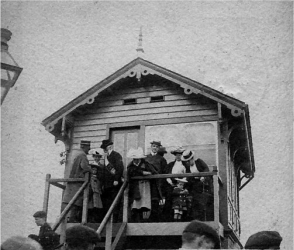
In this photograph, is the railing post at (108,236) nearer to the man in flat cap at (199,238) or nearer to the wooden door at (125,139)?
the wooden door at (125,139)

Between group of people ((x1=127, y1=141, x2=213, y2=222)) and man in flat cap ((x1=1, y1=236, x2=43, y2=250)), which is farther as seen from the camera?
group of people ((x1=127, y1=141, x2=213, y2=222))

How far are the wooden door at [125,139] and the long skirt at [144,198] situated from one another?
217 centimetres

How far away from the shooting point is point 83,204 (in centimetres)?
827

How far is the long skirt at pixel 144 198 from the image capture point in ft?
27.2

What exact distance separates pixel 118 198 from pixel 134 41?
663 cm

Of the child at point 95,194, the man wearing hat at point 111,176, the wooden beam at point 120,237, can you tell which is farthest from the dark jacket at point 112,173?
the wooden beam at point 120,237

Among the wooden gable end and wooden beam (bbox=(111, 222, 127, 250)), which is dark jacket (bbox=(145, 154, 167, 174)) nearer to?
wooden beam (bbox=(111, 222, 127, 250))

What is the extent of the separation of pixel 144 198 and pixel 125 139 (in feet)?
8.74

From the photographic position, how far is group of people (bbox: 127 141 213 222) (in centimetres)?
819

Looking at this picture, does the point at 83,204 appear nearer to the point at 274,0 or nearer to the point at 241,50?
the point at 241,50

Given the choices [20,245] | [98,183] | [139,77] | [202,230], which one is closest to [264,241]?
[202,230]

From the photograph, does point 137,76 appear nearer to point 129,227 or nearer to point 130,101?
point 130,101

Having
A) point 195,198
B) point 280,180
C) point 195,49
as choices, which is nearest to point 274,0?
point 195,49

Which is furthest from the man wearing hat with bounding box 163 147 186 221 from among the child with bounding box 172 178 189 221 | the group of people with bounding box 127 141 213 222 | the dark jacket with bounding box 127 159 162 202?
the child with bounding box 172 178 189 221
